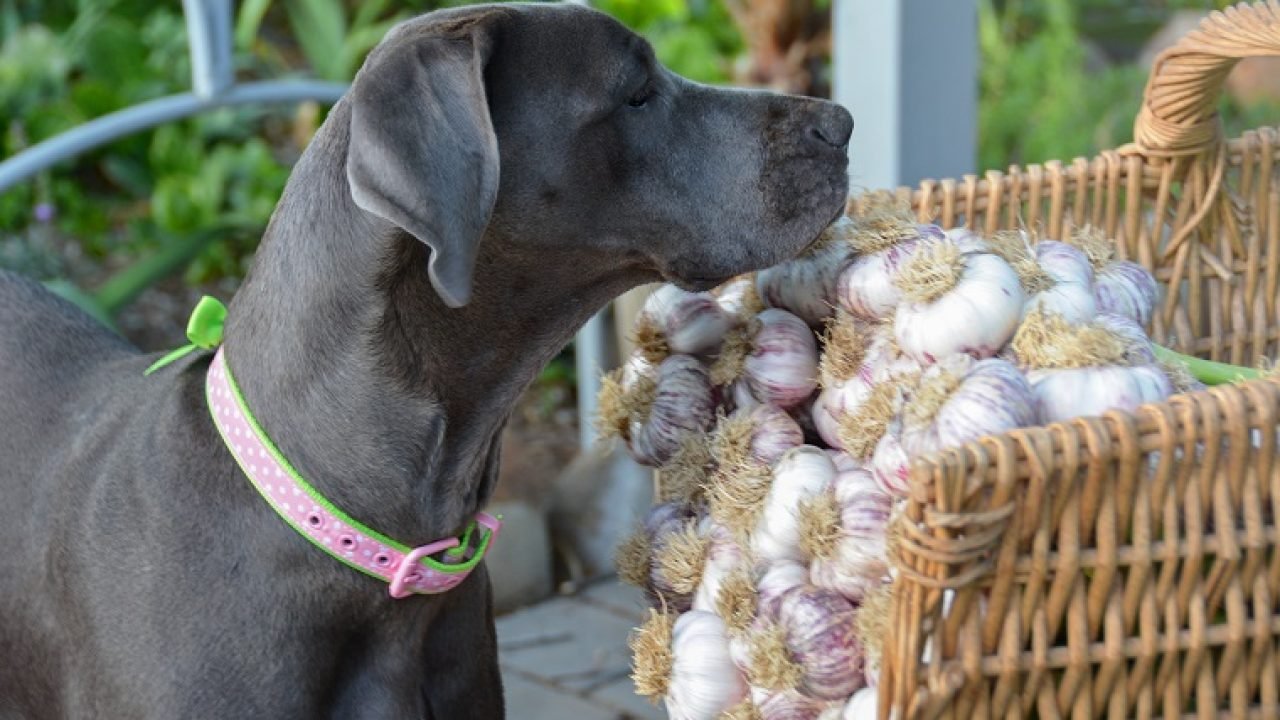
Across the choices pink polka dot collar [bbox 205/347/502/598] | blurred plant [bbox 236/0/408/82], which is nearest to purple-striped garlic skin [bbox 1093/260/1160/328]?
pink polka dot collar [bbox 205/347/502/598]

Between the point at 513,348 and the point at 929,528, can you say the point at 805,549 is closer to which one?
the point at 929,528

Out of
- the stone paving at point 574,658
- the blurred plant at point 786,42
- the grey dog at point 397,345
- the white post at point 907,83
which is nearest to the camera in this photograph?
the grey dog at point 397,345

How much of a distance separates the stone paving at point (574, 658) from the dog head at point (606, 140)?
4.89 ft

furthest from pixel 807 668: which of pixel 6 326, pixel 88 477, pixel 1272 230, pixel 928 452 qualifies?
pixel 6 326

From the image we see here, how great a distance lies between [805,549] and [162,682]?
877 millimetres

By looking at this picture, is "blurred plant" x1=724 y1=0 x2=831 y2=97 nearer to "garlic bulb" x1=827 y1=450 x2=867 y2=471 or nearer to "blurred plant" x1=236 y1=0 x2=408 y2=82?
"blurred plant" x1=236 y1=0 x2=408 y2=82

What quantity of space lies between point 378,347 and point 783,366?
1.82ft

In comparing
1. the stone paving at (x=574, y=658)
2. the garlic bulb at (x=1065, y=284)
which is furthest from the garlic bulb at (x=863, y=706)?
the stone paving at (x=574, y=658)

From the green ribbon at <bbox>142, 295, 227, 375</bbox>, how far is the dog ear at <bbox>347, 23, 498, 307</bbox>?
0.59 meters

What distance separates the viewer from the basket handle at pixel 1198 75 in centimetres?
227

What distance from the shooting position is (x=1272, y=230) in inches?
107

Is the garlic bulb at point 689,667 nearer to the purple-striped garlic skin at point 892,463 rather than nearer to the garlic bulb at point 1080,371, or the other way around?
the purple-striped garlic skin at point 892,463

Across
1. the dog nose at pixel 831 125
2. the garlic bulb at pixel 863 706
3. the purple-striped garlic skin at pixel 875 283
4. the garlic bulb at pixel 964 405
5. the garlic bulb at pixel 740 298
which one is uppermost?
the dog nose at pixel 831 125

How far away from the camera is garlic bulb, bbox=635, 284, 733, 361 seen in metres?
2.29
